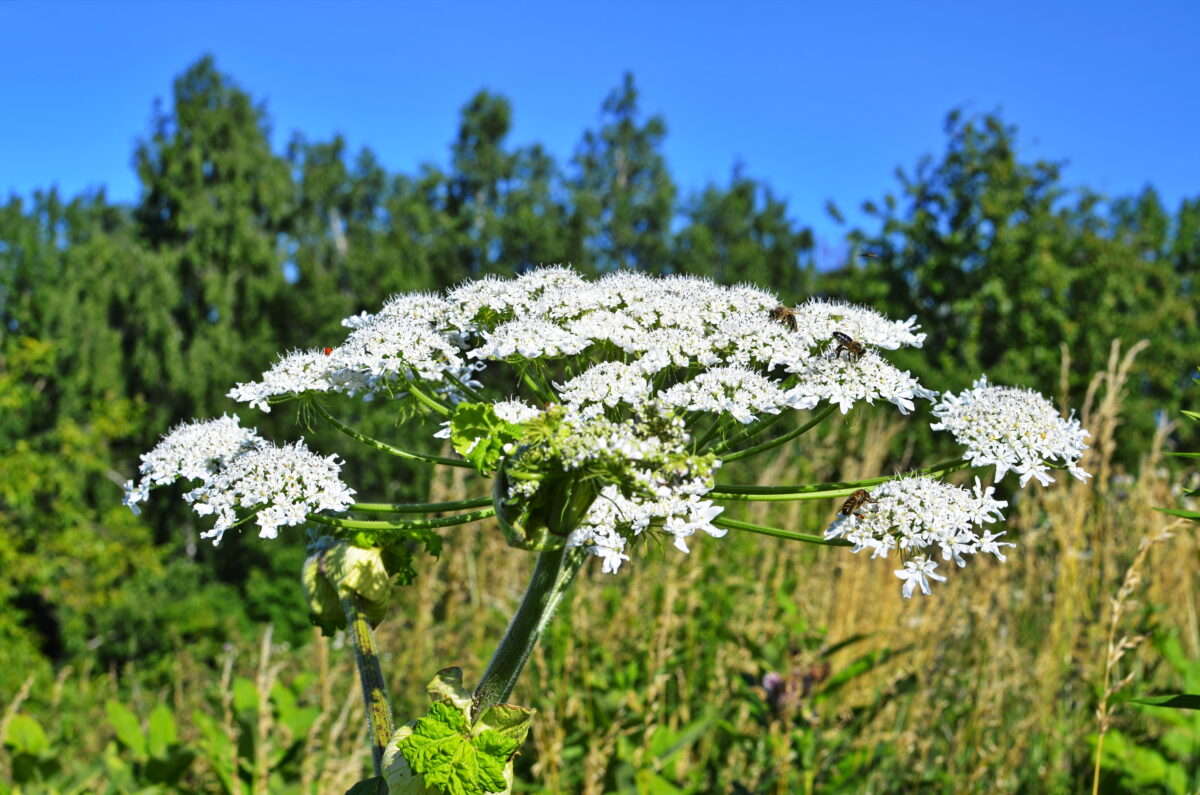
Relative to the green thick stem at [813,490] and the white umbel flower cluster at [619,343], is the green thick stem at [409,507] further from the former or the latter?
the green thick stem at [813,490]

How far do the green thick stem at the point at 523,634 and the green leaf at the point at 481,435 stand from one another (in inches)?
10.6

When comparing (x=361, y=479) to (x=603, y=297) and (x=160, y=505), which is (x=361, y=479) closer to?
(x=160, y=505)

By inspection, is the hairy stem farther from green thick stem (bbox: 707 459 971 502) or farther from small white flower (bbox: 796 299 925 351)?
small white flower (bbox: 796 299 925 351)

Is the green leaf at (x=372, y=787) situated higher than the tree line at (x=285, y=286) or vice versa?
the tree line at (x=285, y=286)

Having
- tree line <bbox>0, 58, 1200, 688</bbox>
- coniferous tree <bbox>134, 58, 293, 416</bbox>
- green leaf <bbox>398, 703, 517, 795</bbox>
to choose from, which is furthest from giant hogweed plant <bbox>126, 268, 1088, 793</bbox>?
coniferous tree <bbox>134, 58, 293, 416</bbox>

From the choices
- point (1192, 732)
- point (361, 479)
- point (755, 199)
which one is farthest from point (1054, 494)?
point (755, 199)

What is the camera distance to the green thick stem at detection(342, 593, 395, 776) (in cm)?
190

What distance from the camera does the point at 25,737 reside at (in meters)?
4.36

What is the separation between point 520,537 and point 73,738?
10.2 meters

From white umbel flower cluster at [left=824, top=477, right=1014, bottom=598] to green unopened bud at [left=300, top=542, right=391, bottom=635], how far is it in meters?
1.07

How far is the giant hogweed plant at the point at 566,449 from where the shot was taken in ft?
5.25

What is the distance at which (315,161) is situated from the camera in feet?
139

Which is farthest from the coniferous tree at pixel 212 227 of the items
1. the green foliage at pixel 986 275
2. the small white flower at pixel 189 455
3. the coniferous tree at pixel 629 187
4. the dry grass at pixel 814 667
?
the small white flower at pixel 189 455

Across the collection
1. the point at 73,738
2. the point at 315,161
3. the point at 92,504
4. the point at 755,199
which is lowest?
the point at 73,738
